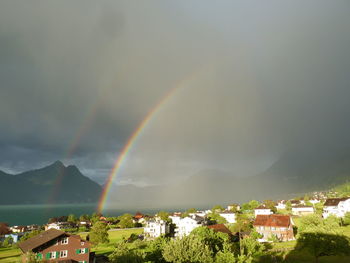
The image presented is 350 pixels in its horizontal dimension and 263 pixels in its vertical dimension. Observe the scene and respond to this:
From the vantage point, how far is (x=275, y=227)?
76.0 m

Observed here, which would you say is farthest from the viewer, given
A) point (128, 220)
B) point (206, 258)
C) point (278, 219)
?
point (128, 220)

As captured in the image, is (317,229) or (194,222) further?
(194,222)

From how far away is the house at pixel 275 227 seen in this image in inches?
2916

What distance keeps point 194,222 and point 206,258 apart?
75025 mm

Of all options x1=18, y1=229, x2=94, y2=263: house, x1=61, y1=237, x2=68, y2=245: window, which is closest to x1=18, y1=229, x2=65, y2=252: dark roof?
x1=18, y1=229, x2=94, y2=263: house

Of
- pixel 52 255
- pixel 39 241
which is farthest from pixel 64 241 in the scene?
pixel 39 241

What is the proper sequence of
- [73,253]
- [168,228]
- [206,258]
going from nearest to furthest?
[206,258] → [73,253] → [168,228]

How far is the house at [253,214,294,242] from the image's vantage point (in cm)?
7406

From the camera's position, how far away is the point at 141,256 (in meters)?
27.5

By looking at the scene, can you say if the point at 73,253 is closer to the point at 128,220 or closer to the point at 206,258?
the point at 206,258

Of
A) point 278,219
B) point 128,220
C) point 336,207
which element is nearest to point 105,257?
point 278,219

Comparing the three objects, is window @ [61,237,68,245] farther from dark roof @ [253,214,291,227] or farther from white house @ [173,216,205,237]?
dark roof @ [253,214,291,227]

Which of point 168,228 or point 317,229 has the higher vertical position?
point 317,229

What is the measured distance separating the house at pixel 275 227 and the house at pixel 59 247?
5347 cm
